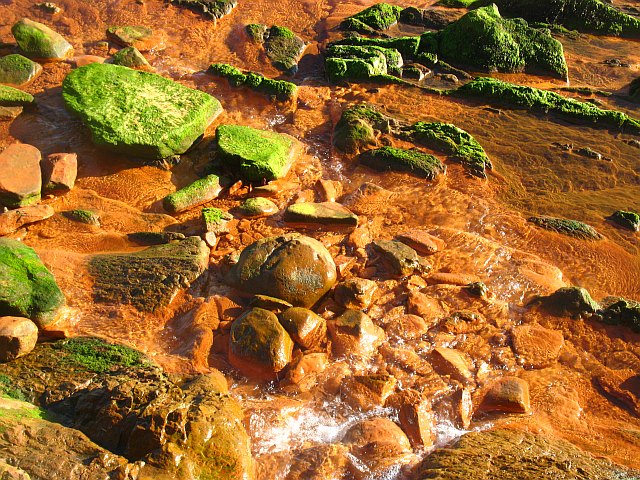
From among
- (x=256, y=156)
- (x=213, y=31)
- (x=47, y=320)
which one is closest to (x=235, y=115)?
(x=256, y=156)

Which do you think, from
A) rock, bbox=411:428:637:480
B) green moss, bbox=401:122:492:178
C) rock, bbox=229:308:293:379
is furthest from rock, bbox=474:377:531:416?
green moss, bbox=401:122:492:178

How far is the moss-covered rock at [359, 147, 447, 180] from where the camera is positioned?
7.65 metres

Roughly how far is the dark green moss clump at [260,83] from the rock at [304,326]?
440 centimetres

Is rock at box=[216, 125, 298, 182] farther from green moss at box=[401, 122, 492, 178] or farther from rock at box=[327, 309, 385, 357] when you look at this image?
rock at box=[327, 309, 385, 357]

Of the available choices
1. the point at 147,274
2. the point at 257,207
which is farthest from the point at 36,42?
the point at 147,274

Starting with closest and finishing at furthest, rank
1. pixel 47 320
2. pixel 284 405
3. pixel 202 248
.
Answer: pixel 284 405 < pixel 47 320 < pixel 202 248

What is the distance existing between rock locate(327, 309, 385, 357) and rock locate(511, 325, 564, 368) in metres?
1.29

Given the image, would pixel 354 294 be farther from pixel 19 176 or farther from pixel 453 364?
pixel 19 176

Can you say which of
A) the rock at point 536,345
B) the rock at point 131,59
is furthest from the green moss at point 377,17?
the rock at point 536,345

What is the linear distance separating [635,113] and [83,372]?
8.92 m

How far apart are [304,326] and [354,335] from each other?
0.48 metres

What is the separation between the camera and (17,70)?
8.59m

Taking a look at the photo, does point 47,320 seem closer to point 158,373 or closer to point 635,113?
point 158,373

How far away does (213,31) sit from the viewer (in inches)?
414
